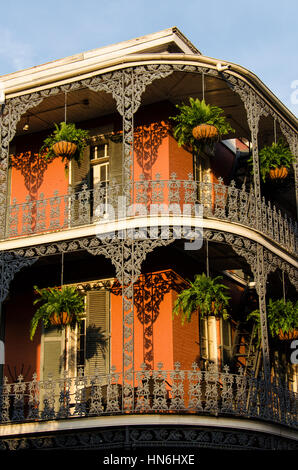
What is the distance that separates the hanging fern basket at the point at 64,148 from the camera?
1620 centimetres

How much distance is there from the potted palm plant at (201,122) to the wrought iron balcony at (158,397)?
4361 millimetres

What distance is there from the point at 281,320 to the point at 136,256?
339 centimetres

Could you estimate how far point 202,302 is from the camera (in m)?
14.9

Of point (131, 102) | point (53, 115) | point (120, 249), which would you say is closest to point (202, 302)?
point (120, 249)

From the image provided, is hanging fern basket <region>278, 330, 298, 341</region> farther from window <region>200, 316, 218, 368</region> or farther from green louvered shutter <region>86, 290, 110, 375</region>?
green louvered shutter <region>86, 290, 110, 375</region>

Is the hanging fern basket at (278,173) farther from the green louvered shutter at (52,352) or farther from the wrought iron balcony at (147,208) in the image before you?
the green louvered shutter at (52,352)

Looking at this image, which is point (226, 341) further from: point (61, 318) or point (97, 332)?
point (61, 318)

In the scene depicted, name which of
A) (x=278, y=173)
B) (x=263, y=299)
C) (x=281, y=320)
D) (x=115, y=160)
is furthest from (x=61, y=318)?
(x=278, y=173)

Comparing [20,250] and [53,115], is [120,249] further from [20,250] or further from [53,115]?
[53,115]

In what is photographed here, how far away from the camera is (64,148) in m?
16.2

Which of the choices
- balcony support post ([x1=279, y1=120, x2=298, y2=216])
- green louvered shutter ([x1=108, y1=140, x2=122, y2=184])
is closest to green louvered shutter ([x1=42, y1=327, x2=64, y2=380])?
green louvered shutter ([x1=108, y1=140, x2=122, y2=184])

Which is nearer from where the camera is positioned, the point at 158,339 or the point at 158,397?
the point at 158,397

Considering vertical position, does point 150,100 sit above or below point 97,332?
above
